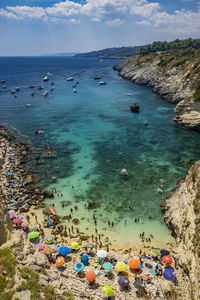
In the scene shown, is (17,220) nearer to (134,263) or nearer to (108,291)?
(108,291)

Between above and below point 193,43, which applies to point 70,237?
below

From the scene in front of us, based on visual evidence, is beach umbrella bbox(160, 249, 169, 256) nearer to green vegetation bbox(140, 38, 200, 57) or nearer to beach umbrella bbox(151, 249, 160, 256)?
beach umbrella bbox(151, 249, 160, 256)

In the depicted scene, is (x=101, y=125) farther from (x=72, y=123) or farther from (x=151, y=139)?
(x=151, y=139)

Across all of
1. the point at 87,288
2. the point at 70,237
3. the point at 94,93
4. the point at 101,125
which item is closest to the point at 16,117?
the point at 101,125

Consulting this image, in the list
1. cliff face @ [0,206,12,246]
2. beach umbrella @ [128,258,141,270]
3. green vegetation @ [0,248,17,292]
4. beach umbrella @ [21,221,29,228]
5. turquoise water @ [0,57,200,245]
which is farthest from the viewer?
turquoise water @ [0,57,200,245]

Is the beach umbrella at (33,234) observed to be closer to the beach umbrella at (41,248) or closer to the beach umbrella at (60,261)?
the beach umbrella at (41,248)

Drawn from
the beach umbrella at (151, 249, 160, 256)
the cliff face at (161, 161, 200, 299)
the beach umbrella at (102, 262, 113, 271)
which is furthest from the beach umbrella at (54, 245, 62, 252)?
the cliff face at (161, 161, 200, 299)

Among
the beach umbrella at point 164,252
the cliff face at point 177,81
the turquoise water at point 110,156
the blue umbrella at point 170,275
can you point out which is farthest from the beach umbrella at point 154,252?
the cliff face at point 177,81
